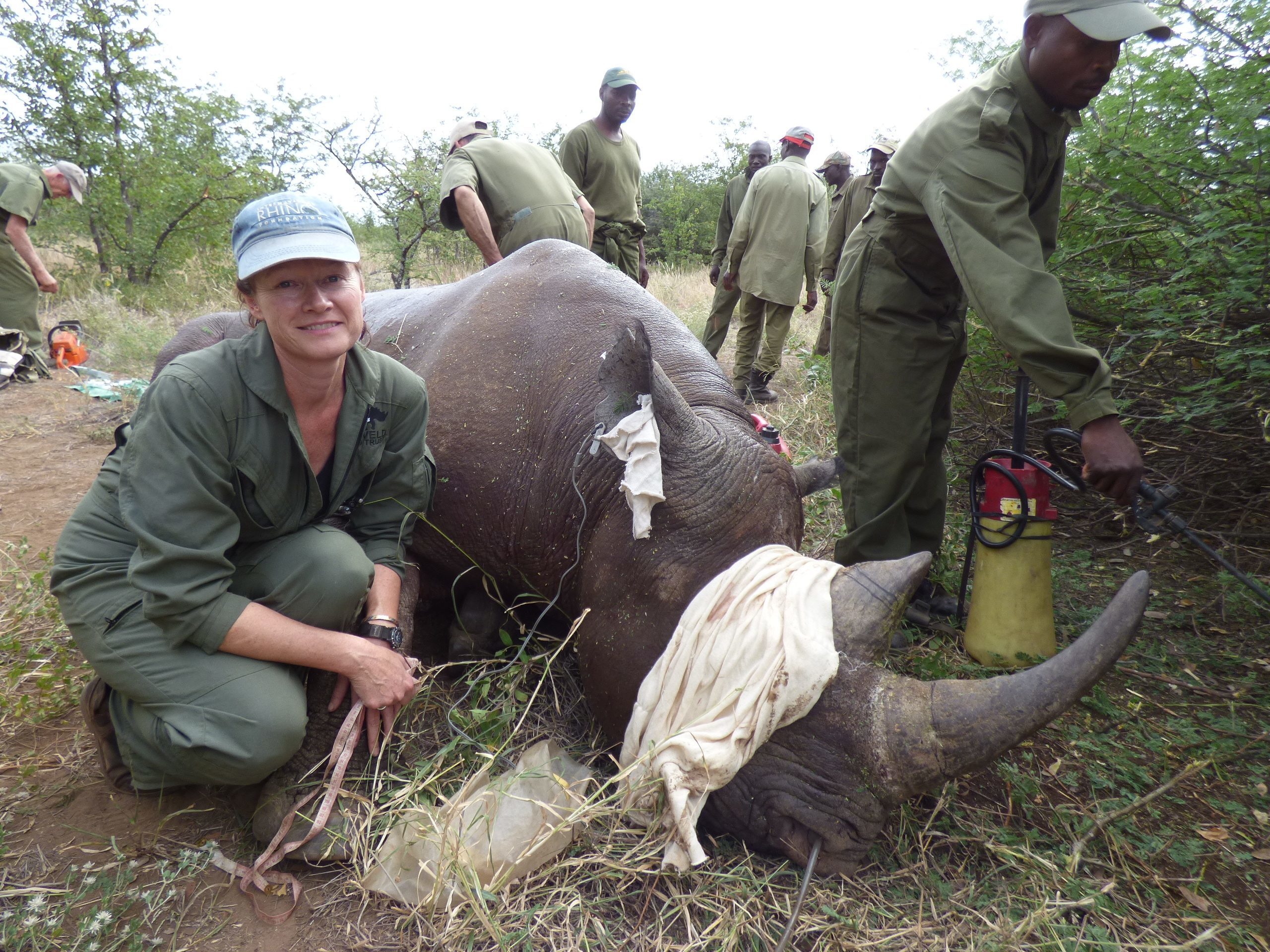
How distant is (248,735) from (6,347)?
863 centimetres

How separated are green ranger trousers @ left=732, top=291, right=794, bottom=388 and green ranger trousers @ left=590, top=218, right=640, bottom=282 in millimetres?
1320

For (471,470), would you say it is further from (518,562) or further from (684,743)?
(684,743)

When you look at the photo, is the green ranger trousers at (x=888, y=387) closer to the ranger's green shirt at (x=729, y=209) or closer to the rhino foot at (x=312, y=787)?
the rhino foot at (x=312, y=787)

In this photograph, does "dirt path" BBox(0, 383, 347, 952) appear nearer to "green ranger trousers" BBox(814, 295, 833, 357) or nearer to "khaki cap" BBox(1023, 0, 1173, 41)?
"khaki cap" BBox(1023, 0, 1173, 41)

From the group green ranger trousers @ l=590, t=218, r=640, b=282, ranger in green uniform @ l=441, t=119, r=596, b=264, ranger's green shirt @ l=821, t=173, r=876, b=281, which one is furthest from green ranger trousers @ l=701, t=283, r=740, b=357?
ranger in green uniform @ l=441, t=119, r=596, b=264

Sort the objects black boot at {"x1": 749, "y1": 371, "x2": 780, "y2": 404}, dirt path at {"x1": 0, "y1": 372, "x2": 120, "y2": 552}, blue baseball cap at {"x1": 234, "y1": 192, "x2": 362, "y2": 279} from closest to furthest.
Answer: blue baseball cap at {"x1": 234, "y1": 192, "x2": 362, "y2": 279} → dirt path at {"x1": 0, "y1": 372, "x2": 120, "y2": 552} → black boot at {"x1": 749, "y1": 371, "x2": 780, "y2": 404}

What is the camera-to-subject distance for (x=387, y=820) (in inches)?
93.7

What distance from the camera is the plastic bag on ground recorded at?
2.17 m

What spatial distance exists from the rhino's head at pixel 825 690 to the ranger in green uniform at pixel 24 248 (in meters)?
8.80

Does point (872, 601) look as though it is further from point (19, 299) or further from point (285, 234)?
point (19, 299)

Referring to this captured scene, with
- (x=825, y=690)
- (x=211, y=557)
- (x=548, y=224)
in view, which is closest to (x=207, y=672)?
(x=211, y=557)

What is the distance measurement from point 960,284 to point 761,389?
4.45m

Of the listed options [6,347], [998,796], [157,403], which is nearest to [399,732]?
[157,403]

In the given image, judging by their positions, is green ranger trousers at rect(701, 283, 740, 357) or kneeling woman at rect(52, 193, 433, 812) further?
green ranger trousers at rect(701, 283, 740, 357)
